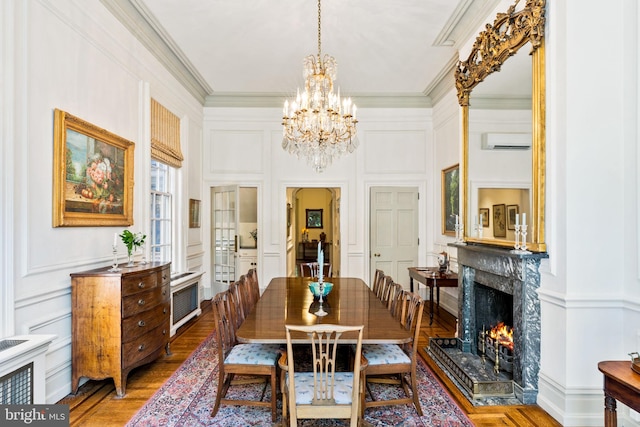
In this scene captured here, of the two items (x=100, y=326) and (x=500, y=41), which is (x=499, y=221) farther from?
(x=100, y=326)

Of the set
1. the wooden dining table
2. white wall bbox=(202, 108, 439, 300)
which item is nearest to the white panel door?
white wall bbox=(202, 108, 439, 300)

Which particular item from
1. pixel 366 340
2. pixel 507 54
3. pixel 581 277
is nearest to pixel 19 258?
pixel 366 340

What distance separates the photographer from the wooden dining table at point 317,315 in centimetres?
242

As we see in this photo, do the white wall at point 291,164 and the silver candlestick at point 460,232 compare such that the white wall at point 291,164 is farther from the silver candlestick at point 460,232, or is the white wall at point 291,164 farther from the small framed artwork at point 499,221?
the small framed artwork at point 499,221

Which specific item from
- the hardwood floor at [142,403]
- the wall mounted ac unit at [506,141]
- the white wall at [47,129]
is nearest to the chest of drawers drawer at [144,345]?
the hardwood floor at [142,403]

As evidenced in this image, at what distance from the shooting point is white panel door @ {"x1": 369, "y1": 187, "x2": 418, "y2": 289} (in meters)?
6.68

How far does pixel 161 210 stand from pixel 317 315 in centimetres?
327

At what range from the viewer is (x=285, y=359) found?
2.44 m

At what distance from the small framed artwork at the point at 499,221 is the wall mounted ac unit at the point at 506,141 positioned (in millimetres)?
538

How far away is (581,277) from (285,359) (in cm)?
206

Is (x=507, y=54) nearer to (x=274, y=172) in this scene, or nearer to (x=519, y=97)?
(x=519, y=97)

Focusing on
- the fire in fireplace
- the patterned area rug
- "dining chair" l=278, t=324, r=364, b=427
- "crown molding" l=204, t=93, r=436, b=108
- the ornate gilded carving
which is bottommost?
the patterned area rug

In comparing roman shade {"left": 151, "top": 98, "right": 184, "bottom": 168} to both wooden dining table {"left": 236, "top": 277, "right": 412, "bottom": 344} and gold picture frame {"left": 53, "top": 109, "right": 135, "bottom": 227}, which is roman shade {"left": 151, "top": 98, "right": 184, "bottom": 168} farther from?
wooden dining table {"left": 236, "top": 277, "right": 412, "bottom": 344}

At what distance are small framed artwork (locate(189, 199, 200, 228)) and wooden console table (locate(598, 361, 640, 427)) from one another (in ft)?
17.7
